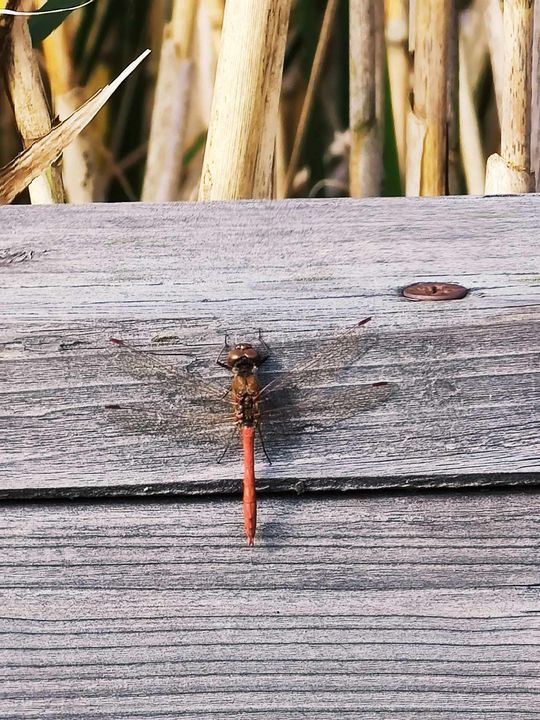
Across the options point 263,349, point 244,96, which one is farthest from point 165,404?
point 244,96

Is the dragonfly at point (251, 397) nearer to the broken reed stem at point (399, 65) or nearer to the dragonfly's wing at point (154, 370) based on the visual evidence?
the dragonfly's wing at point (154, 370)

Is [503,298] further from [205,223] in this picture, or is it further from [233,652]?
[233,652]

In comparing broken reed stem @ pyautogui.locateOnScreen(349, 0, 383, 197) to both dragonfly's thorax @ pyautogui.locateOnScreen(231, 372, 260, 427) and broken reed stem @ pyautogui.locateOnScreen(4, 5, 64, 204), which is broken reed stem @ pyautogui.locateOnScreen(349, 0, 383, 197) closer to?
broken reed stem @ pyautogui.locateOnScreen(4, 5, 64, 204)

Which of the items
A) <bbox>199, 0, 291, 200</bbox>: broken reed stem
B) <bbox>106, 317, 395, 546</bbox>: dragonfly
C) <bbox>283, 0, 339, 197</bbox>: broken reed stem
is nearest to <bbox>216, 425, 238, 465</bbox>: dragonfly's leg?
<bbox>106, 317, 395, 546</bbox>: dragonfly

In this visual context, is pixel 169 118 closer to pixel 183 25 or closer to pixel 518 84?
pixel 183 25

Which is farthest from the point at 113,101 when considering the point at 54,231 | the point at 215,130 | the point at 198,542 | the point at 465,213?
the point at 198,542

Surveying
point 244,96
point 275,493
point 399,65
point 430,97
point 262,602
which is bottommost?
point 262,602
